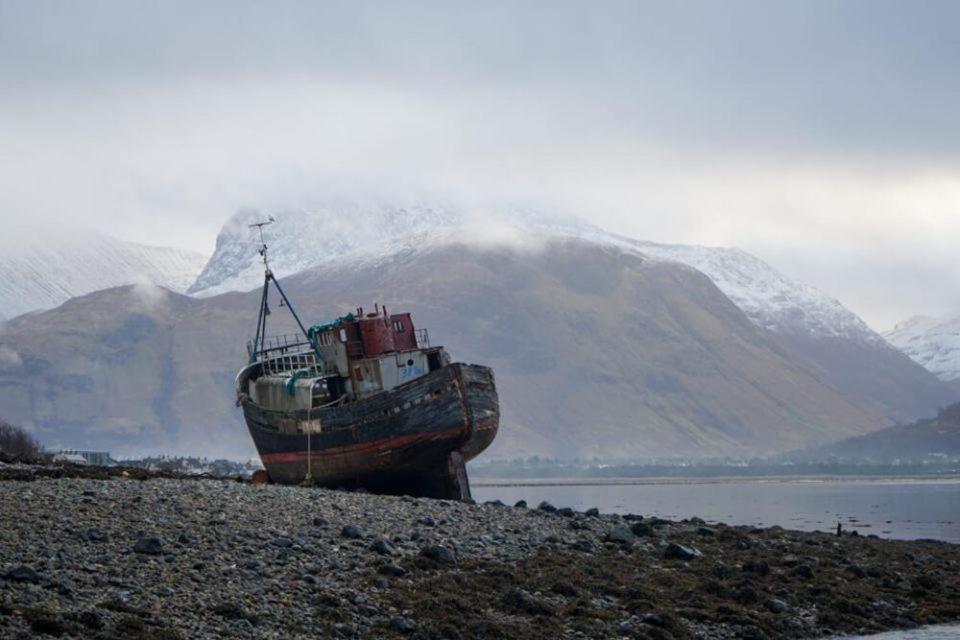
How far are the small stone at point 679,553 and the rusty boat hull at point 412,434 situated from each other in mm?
22050

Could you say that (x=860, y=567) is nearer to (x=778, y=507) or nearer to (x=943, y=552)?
(x=943, y=552)

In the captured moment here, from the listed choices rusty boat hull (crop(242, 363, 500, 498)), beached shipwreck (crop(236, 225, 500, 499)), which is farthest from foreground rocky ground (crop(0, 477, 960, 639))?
beached shipwreck (crop(236, 225, 500, 499))

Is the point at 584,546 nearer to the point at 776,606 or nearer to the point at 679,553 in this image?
the point at 679,553

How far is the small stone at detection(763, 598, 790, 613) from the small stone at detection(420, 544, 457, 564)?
815 centimetres

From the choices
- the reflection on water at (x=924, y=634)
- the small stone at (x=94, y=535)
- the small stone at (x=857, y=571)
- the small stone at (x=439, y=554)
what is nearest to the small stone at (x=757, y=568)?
the small stone at (x=857, y=571)

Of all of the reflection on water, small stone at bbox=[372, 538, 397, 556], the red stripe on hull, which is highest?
Result: the red stripe on hull

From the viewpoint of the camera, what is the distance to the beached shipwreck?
67.6 metres

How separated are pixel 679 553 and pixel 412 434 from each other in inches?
914

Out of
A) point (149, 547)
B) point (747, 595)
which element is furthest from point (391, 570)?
point (747, 595)

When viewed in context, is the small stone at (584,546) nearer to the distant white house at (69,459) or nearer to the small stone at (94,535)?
the small stone at (94,535)

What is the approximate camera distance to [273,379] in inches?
3004

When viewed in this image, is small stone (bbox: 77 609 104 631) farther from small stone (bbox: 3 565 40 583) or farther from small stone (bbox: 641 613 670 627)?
small stone (bbox: 641 613 670 627)

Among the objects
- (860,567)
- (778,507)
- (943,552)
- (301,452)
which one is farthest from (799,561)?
→ (778,507)

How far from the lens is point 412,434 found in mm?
67312
